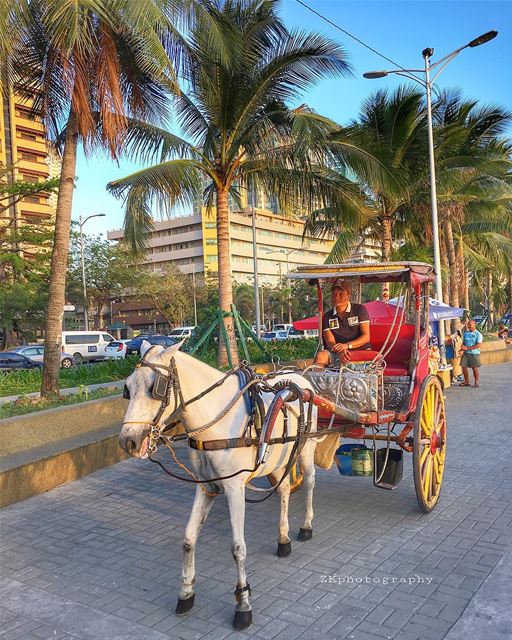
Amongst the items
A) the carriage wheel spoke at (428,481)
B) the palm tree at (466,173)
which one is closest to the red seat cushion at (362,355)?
the carriage wheel spoke at (428,481)

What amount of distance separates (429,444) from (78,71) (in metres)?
7.49

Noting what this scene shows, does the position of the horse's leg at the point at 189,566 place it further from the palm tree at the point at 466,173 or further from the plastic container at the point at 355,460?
the palm tree at the point at 466,173

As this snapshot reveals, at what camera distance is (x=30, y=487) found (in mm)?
6547

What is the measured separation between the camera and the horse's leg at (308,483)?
16.6ft

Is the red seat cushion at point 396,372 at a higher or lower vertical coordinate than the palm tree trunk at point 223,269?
lower

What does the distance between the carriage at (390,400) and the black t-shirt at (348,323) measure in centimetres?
19

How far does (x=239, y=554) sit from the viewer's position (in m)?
3.77

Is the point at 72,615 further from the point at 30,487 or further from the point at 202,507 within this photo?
the point at 30,487

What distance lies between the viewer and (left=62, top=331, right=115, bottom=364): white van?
32312mm

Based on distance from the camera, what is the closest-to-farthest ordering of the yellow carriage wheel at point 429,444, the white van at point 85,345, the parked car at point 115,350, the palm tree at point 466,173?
the yellow carriage wheel at point 429,444, the palm tree at point 466,173, the parked car at point 115,350, the white van at point 85,345

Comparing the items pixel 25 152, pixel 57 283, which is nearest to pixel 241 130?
pixel 57 283

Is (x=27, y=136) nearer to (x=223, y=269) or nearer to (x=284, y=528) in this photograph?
(x=223, y=269)

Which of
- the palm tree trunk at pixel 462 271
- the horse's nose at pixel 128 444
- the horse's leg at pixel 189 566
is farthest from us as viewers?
the palm tree trunk at pixel 462 271

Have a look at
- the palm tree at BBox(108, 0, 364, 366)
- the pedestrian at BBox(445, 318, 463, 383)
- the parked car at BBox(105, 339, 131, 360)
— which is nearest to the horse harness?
the palm tree at BBox(108, 0, 364, 366)
